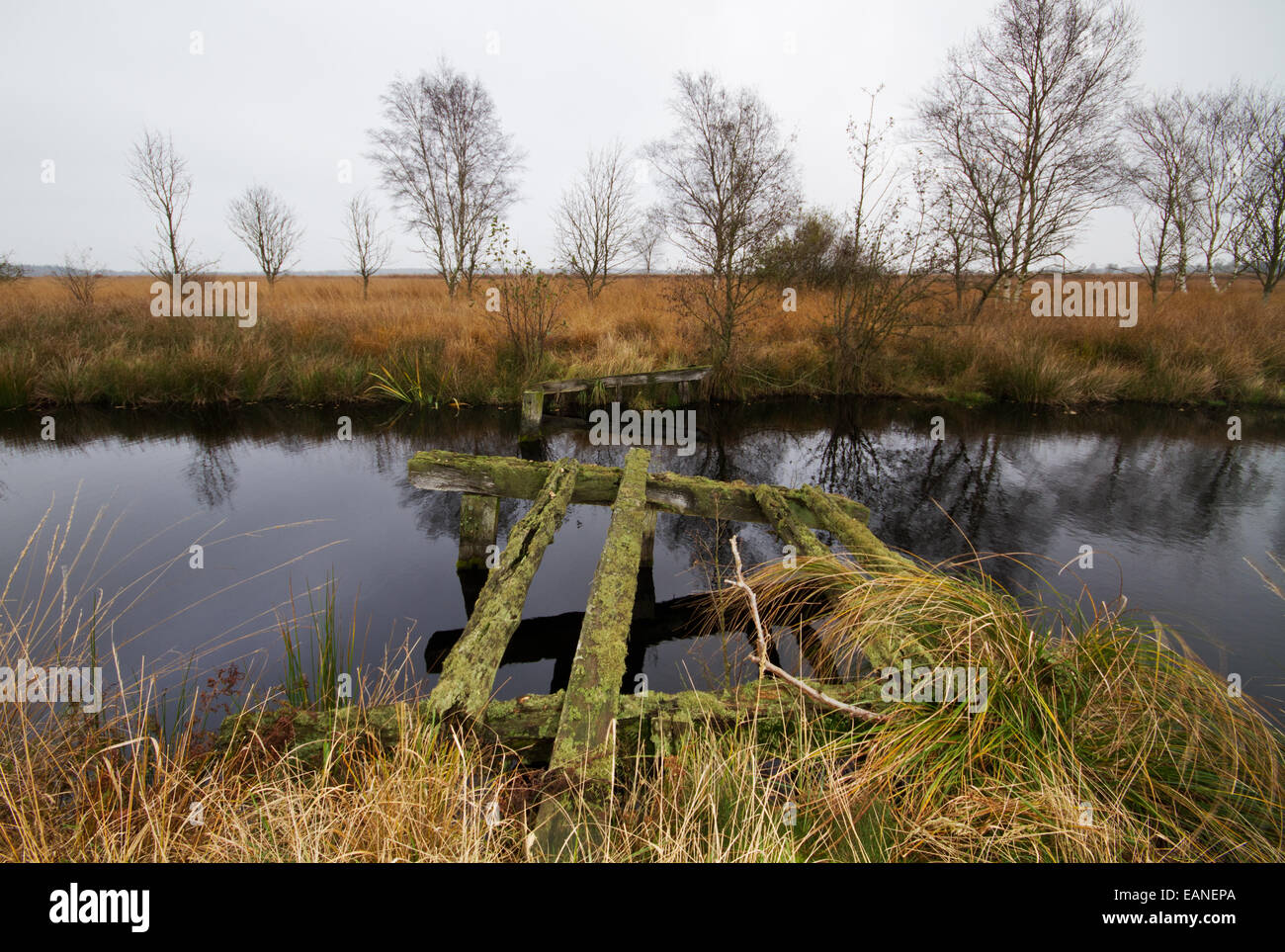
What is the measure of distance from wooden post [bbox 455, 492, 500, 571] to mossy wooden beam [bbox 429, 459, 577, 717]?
46.3 inches

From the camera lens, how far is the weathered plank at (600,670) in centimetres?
184

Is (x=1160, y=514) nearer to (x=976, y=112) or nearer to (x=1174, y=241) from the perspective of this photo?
(x=976, y=112)

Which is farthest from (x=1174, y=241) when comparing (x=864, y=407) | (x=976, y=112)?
(x=864, y=407)

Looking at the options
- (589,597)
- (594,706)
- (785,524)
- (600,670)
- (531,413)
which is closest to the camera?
(594,706)

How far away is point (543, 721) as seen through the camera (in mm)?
2127

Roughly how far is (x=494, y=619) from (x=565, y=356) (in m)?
10.4

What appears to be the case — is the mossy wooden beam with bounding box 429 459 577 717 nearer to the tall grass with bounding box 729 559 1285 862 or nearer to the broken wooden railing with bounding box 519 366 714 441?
the tall grass with bounding box 729 559 1285 862

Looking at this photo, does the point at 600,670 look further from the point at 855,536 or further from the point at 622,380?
the point at 622,380

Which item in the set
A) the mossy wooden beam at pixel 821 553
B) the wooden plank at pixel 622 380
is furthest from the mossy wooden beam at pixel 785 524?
the wooden plank at pixel 622 380

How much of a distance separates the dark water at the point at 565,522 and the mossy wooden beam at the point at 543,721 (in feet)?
1.02

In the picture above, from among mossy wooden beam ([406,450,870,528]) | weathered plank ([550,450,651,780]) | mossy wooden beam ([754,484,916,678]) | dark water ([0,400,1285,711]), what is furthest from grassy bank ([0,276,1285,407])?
weathered plank ([550,450,651,780])

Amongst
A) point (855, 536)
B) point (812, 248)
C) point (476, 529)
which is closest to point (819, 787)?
point (855, 536)

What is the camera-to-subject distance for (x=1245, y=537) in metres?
6.12

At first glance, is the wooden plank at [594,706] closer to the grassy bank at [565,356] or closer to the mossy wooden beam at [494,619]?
the mossy wooden beam at [494,619]
